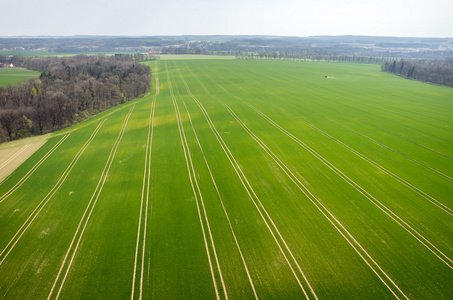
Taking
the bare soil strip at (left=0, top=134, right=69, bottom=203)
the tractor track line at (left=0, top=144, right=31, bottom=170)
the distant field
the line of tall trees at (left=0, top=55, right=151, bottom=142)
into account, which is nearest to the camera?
the bare soil strip at (left=0, top=134, right=69, bottom=203)

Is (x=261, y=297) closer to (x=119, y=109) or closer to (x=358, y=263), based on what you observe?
(x=358, y=263)

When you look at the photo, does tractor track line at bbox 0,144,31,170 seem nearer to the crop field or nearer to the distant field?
the crop field

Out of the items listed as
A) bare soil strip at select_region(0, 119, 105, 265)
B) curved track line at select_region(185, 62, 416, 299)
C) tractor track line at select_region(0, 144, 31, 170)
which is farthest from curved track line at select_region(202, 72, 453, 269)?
tractor track line at select_region(0, 144, 31, 170)

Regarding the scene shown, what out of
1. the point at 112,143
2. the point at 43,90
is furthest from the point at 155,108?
the point at 43,90

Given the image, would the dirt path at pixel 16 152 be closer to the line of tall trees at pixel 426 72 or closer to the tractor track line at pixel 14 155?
the tractor track line at pixel 14 155

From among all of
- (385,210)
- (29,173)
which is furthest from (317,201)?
(29,173)

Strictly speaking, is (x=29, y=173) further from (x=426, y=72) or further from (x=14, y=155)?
(x=426, y=72)

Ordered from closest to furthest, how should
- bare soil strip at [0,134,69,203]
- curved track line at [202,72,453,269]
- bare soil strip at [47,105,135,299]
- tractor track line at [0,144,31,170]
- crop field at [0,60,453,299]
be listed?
1. crop field at [0,60,453,299]
2. bare soil strip at [47,105,135,299]
3. curved track line at [202,72,453,269]
4. bare soil strip at [0,134,69,203]
5. tractor track line at [0,144,31,170]

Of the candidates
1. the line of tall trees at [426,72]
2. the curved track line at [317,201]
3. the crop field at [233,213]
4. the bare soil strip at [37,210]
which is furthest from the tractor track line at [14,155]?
the line of tall trees at [426,72]
